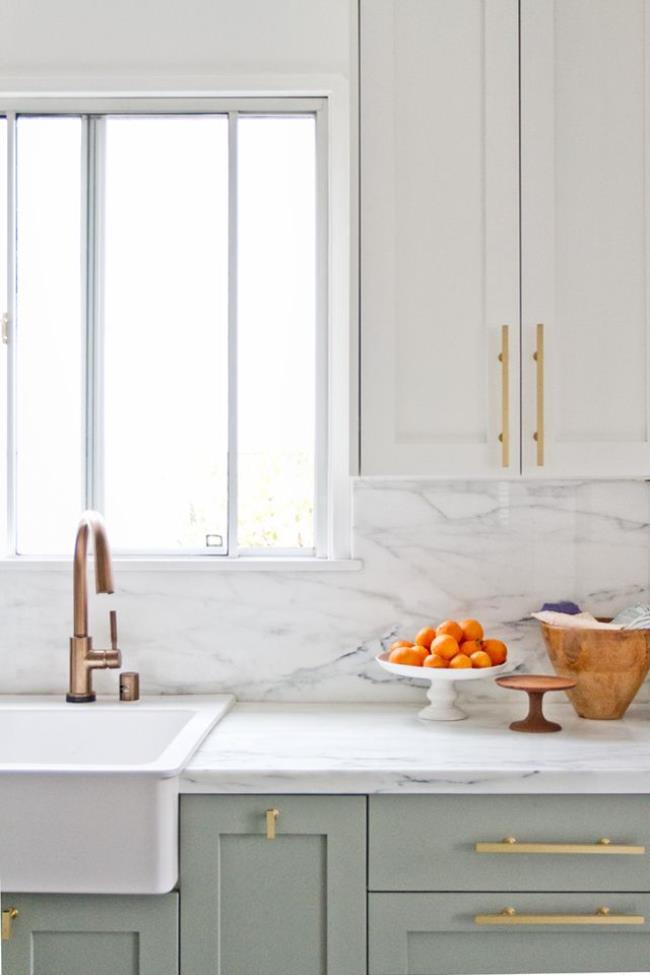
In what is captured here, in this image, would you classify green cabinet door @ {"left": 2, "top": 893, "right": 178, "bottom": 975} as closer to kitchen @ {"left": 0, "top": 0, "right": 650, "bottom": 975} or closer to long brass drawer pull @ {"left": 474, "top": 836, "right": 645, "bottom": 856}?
kitchen @ {"left": 0, "top": 0, "right": 650, "bottom": 975}

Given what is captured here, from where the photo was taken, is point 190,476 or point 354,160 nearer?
point 354,160

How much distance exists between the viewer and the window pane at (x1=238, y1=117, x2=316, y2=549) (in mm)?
2465

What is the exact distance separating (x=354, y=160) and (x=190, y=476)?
2.81 feet

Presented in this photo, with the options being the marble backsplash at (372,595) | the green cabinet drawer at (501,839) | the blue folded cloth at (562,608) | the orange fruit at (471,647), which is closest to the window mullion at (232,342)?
the marble backsplash at (372,595)

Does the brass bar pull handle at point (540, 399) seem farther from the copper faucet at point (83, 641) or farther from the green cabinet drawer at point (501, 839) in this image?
the copper faucet at point (83, 641)

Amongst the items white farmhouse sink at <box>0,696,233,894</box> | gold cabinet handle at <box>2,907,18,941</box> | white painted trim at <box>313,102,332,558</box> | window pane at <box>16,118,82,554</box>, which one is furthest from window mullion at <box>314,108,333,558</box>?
gold cabinet handle at <box>2,907,18,941</box>

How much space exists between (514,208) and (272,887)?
1.34 m

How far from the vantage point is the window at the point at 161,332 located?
97.0 inches

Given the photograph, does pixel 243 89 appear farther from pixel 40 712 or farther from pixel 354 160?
pixel 40 712

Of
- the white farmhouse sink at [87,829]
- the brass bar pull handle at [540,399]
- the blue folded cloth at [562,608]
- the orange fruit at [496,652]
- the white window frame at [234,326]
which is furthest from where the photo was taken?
the white window frame at [234,326]

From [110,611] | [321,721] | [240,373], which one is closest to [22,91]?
[240,373]

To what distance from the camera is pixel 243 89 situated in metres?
2.38

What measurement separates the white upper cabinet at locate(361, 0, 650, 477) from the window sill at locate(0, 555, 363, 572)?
403 mm

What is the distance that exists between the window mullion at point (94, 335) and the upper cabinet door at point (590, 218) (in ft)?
3.38
